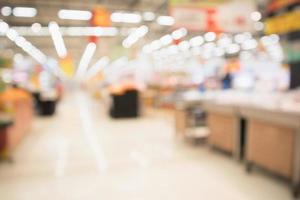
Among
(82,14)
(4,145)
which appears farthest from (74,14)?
(4,145)

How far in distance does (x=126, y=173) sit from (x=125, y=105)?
6.47 metres

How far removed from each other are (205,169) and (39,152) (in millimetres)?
3343

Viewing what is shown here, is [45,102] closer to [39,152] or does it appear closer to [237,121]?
[39,152]

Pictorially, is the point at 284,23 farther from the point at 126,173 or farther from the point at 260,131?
the point at 126,173

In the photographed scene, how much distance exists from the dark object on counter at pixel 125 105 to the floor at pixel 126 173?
12.1 feet

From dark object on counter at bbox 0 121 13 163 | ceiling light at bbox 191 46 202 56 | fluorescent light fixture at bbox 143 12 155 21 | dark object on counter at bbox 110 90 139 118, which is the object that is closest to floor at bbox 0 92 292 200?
dark object on counter at bbox 0 121 13 163

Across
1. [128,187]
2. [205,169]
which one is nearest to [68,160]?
[128,187]

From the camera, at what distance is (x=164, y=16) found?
1372 centimetres

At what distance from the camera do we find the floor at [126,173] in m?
3.70

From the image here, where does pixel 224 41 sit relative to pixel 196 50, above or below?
above

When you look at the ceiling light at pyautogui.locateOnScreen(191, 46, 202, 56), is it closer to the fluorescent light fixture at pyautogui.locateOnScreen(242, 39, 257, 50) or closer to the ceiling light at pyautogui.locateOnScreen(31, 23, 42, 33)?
the fluorescent light fixture at pyautogui.locateOnScreen(242, 39, 257, 50)

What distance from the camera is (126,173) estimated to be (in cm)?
451

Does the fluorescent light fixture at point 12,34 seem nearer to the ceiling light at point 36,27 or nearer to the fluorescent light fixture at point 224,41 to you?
the ceiling light at point 36,27

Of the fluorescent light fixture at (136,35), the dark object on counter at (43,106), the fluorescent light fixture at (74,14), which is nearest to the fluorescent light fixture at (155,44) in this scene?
the fluorescent light fixture at (136,35)
